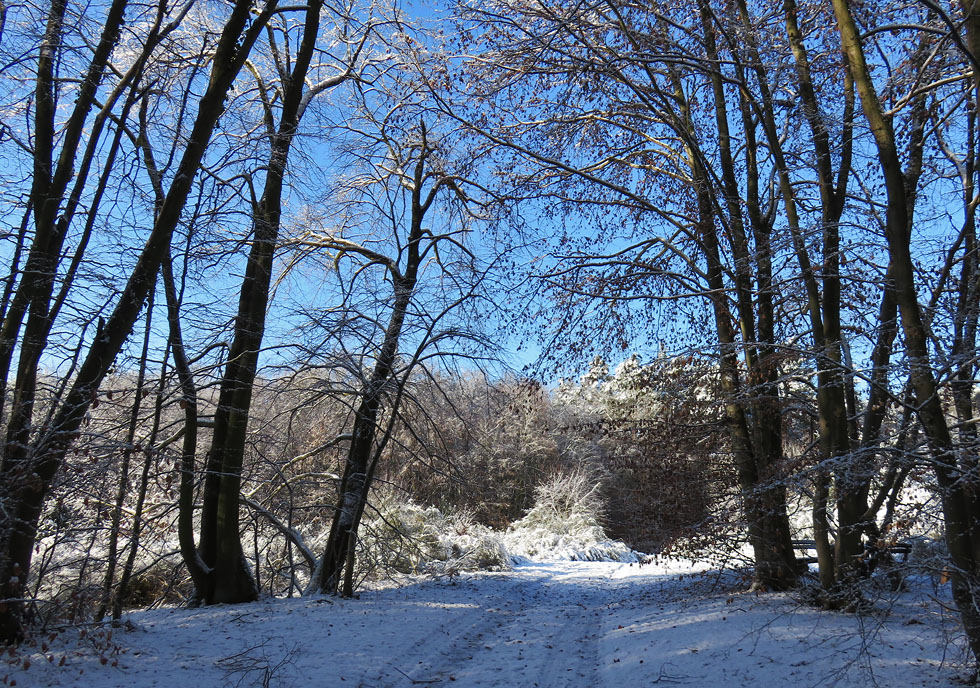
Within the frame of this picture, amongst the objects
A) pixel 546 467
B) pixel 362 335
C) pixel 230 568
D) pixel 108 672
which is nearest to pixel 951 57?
pixel 362 335

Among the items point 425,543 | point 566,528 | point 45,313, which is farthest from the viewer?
point 566,528

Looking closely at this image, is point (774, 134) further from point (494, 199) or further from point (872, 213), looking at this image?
point (494, 199)

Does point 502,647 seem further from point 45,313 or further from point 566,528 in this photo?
point 566,528

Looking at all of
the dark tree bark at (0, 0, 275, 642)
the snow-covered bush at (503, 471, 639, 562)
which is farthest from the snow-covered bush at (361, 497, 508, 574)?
the dark tree bark at (0, 0, 275, 642)

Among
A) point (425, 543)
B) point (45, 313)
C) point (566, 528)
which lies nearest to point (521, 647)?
point (45, 313)

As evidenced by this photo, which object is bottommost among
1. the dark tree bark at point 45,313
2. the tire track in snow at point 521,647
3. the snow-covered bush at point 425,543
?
the tire track in snow at point 521,647

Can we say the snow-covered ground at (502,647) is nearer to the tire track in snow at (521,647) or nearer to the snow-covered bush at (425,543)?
the tire track in snow at (521,647)

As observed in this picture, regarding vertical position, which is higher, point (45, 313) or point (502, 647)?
point (45, 313)

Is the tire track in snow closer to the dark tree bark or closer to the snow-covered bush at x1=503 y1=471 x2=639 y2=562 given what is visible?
the dark tree bark

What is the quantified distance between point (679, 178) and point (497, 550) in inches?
363

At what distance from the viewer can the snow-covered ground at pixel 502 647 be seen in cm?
502

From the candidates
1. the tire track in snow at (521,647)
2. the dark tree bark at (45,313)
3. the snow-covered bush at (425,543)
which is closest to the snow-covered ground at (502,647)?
the tire track in snow at (521,647)

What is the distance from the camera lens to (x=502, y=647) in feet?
Answer: 22.3

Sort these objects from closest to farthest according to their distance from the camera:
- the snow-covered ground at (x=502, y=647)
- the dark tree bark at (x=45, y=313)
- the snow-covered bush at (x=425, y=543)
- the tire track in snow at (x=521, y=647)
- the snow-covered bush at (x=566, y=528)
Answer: the snow-covered ground at (x=502, y=647) → the dark tree bark at (x=45, y=313) → the tire track in snow at (x=521, y=647) → the snow-covered bush at (x=425, y=543) → the snow-covered bush at (x=566, y=528)
